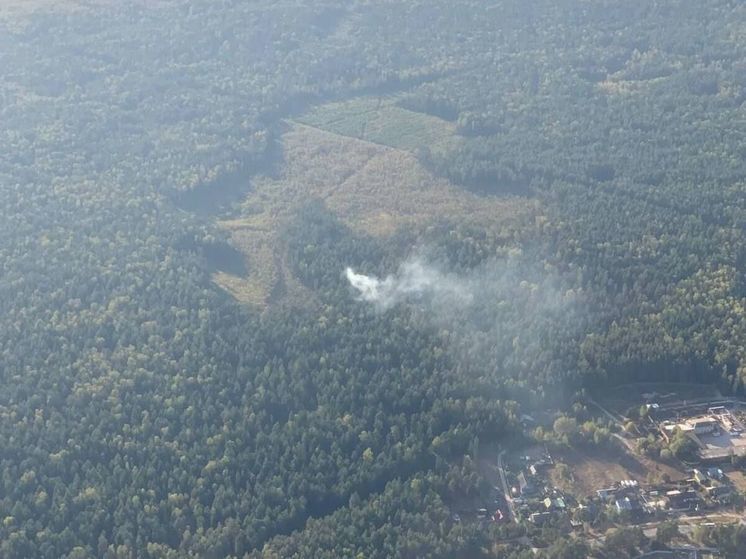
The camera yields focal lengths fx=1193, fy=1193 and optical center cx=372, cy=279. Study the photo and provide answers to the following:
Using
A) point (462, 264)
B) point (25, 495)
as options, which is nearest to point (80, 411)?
point (25, 495)

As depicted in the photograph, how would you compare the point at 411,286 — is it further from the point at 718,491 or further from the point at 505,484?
the point at 718,491

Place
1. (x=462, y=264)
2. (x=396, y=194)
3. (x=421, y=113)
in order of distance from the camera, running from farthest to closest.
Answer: (x=421, y=113), (x=396, y=194), (x=462, y=264)

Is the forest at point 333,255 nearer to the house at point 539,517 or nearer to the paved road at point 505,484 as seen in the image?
the paved road at point 505,484

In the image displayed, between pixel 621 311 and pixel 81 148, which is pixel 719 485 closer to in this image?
pixel 621 311

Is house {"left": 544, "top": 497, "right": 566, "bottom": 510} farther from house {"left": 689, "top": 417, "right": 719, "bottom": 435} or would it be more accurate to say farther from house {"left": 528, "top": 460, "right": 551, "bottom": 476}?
house {"left": 689, "top": 417, "right": 719, "bottom": 435}

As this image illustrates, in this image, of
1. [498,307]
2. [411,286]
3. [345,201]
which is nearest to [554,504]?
[498,307]

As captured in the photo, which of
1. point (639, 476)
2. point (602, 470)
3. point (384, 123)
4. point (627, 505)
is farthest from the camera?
point (384, 123)
